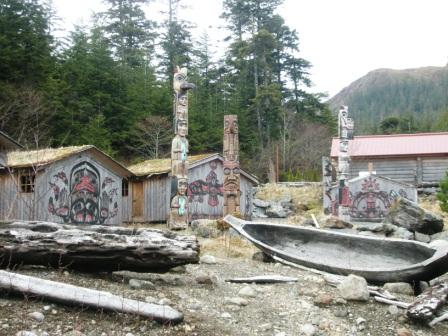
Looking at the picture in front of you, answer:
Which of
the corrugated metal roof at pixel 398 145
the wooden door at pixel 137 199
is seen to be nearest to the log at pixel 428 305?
the wooden door at pixel 137 199

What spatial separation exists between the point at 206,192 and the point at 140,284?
632 inches

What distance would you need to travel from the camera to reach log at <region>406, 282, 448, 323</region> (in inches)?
187

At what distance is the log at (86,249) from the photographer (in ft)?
15.7

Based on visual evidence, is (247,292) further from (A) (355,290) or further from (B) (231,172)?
(B) (231,172)

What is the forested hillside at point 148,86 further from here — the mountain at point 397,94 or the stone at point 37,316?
the mountain at point 397,94

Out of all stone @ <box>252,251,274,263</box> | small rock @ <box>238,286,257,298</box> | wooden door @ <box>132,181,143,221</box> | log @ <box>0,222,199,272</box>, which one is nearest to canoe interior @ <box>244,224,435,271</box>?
stone @ <box>252,251,274,263</box>

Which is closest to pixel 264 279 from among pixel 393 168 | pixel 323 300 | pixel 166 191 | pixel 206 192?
pixel 323 300

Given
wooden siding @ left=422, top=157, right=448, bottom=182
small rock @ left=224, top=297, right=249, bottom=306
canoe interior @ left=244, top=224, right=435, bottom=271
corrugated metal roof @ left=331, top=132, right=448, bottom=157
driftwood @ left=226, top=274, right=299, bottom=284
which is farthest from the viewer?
corrugated metal roof @ left=331, top=132, right=448, bottom=157

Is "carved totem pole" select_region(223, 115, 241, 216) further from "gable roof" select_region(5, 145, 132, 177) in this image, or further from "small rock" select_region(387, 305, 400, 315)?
"small rock" select_region(387, 305, 400, 315)

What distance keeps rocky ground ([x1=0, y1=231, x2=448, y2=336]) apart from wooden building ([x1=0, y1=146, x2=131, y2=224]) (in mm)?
10380

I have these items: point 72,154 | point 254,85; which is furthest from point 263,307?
point 254,85

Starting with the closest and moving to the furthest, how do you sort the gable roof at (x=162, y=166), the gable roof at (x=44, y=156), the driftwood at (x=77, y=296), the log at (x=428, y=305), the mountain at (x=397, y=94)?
the driftwood at (x=77, y=296), the log at (x=428, y=305), the gable roof at (x=44, y=156), the gable roof at (x=162, y=166), the mountain at (x=397, y=94)

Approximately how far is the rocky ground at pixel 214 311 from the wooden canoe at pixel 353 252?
1.39 ft

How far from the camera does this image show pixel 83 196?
16797mm
